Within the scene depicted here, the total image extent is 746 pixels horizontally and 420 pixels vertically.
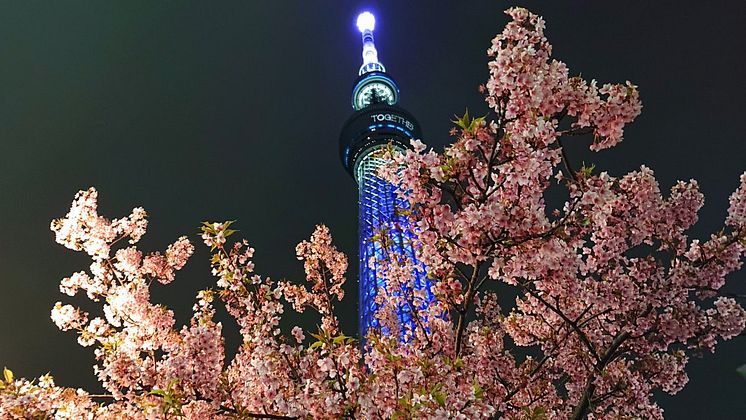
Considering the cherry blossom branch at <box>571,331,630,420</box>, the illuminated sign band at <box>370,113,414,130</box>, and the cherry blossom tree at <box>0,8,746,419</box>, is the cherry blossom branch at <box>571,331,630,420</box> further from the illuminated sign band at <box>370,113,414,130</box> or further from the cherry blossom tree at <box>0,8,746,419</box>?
the illuminated sign band at <box>370,113,414,130</box>

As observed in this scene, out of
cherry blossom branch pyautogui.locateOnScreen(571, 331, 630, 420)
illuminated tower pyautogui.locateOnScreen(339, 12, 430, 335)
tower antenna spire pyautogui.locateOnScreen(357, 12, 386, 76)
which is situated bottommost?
cherry blossom branch pyautogui.locateOnScreen(571, 331, 630, 420)

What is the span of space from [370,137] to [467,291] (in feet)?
130

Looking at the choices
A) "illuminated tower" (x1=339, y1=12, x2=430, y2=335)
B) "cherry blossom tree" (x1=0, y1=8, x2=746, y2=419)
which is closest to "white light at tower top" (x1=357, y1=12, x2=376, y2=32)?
"illuminated tower" (x1=339, y1=12, x2=430, y2=335)

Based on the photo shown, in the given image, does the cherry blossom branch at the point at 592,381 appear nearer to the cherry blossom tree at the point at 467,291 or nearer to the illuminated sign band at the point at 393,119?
the cherry blossom tree at the point at 467,291

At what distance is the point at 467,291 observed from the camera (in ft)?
15.6

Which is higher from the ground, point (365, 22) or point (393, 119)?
point (365, 22)

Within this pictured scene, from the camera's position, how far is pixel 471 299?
475cm

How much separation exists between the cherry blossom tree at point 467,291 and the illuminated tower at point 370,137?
24.6 m

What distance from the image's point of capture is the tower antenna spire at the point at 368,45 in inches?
1980

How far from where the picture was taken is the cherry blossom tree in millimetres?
4254

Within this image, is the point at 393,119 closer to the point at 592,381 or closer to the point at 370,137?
the point at 370,137

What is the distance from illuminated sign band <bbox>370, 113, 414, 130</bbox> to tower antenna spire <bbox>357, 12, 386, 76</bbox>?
8497 mm

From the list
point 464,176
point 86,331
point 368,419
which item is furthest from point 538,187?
point 86,331

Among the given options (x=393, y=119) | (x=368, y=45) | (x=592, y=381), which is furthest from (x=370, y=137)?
(x=592, y=381)
